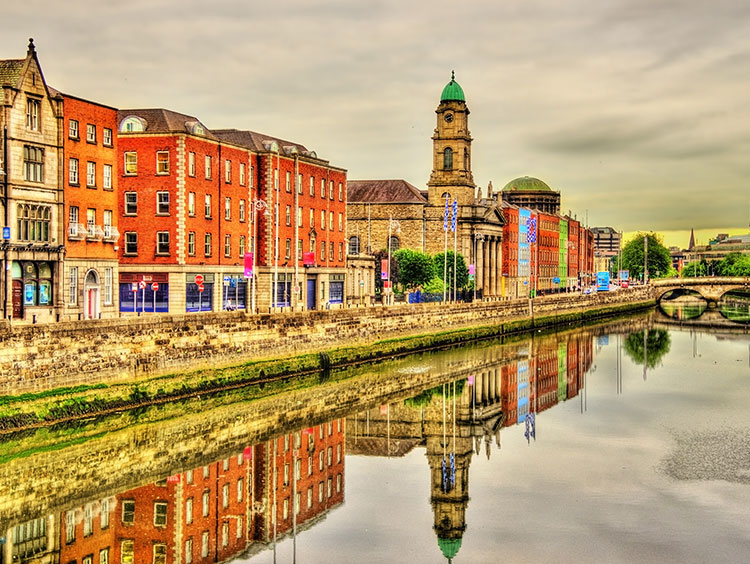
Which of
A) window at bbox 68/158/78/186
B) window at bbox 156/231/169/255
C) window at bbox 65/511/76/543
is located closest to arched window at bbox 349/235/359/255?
window at bbox 156/231/169/255

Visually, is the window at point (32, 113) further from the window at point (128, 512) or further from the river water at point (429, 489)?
the window at point (128, 512)

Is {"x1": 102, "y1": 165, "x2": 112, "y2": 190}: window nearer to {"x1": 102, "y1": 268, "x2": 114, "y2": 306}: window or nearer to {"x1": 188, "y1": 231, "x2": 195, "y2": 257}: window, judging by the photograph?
{"x1": 102, "y1": 268, "x2": 114, "y2": 306}: window

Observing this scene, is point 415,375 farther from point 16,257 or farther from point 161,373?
point 16,257

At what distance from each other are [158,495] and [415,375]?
28.3 m

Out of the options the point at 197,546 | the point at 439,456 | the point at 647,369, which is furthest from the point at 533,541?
the point at 647,369

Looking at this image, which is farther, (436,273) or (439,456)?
(436,273)

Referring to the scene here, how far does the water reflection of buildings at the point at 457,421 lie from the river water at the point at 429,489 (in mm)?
127

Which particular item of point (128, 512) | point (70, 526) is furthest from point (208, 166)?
point (70, 526)

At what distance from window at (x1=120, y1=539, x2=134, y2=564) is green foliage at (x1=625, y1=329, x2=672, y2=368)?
48555 mm

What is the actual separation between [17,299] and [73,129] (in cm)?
1015

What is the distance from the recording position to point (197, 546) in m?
26.2

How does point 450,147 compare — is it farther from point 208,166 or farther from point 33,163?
point 33,163

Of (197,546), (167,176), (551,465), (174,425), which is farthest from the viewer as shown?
(167,176)

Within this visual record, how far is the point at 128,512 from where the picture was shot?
28047 mm
